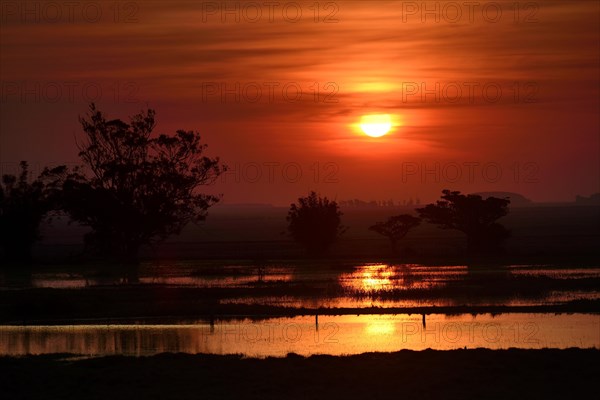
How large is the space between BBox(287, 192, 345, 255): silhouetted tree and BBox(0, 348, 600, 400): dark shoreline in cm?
5867

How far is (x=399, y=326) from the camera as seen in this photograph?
1308 inches

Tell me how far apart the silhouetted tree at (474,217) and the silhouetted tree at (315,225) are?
8.56 metres

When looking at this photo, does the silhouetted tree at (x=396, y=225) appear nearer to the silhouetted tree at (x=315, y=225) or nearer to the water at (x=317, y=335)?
the silhouetted tree at (x=315, y=225)

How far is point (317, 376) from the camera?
23.1 metres

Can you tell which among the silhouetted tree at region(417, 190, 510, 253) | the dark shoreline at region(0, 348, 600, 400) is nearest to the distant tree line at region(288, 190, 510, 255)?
the silhouetted tree at region(417, 190, 510, 253)

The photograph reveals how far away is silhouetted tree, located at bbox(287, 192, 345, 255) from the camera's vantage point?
84625 millimetres

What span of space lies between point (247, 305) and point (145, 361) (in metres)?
15.0

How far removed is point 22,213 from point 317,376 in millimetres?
61536

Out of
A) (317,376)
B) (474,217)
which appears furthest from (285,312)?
(474,217)

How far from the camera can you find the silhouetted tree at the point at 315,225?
278 ft

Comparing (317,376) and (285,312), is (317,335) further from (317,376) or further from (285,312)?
(317,376)

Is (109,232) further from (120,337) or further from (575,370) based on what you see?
(575,370)

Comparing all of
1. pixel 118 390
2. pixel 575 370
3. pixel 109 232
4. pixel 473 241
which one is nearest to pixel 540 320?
pixel 575 370

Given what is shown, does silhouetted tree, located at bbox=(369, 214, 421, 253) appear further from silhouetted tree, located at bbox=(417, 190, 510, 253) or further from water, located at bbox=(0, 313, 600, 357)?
water, located at bbox=(0, 313, 600, 357)
